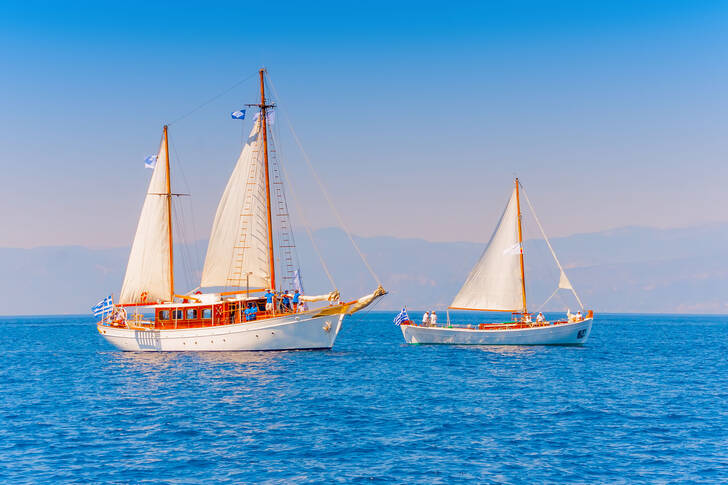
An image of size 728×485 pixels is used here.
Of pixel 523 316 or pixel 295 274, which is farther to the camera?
pixel 523 316

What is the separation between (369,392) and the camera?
3872 centimetres

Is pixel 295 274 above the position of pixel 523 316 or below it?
above

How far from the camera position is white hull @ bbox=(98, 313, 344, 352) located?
54.5 metres

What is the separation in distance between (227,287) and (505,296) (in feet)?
93.3

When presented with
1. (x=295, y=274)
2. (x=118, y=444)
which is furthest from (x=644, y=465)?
(x=295, y=274)

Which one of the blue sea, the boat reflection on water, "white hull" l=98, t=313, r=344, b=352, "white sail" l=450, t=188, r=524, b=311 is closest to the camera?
the blue sea

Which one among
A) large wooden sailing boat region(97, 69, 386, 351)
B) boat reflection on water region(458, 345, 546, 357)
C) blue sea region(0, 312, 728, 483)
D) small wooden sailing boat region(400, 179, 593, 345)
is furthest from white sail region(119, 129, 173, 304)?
boat reflection on water region(458, 345, 546, 357)

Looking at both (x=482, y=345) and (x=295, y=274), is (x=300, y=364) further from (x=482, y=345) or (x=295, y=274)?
(x=482, y=345)

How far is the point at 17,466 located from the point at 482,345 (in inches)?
2019

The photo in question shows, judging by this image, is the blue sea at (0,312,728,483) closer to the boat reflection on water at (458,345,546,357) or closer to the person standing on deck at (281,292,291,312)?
the person standing on deck at (281,292,291,312)

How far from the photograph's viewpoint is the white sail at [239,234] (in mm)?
59500

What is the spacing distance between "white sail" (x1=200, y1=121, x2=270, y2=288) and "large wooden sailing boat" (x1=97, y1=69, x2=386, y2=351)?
92 millimetres

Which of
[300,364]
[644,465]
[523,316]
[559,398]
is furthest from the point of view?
[523,316]

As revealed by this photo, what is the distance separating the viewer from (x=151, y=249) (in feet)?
204
